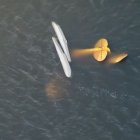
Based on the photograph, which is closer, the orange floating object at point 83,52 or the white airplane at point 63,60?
the white airplane at point 63,60

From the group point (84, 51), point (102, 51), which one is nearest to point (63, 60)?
point (84, 51)

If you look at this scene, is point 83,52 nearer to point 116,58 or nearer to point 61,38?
point 61,38

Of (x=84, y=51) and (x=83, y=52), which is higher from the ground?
(x=84, y=51)

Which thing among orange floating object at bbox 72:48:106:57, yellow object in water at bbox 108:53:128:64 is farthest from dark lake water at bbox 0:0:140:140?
orange floating object at bbox 72:48:106:57

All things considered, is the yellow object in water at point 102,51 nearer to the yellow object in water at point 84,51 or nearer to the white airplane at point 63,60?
the yellow object in water at point 84,51

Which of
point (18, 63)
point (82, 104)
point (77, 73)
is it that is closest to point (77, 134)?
point (82, 104)

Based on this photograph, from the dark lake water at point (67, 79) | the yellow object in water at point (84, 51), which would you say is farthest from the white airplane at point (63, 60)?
the yellow object in water at point (84, 51)

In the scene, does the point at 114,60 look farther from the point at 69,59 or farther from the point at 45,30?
Result: the point at 45,30
